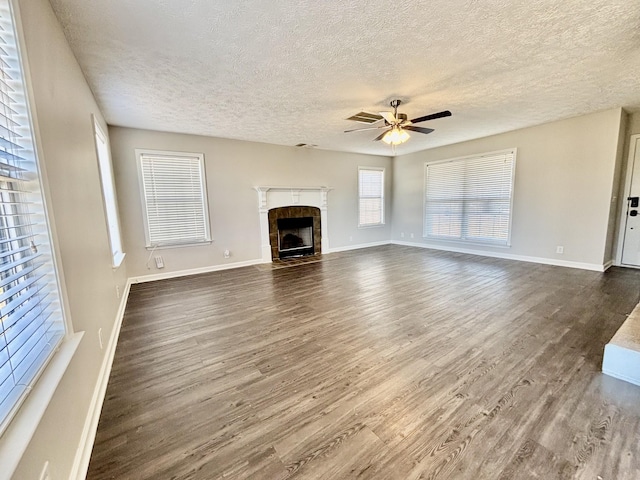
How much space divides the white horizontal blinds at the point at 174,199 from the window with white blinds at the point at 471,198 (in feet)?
17.7

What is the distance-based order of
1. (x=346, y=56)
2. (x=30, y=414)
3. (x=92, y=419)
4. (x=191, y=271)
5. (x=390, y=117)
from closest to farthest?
(x=30, y=414), (x=92, y=419), (x=346, y=56), (x=390, y=117), (x=191, y=271)

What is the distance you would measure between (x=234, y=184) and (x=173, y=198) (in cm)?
114

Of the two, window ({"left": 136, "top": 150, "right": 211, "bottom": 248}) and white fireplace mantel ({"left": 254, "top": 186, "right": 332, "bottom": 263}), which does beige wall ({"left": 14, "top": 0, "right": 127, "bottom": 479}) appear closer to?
window ({"left": 136, "top": 150, "right": 211, "bottom": 248})

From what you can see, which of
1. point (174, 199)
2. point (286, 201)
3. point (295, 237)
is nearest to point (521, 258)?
point (295, 237)

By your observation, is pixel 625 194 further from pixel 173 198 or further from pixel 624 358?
pixel 173 198

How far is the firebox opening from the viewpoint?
20.7 ft

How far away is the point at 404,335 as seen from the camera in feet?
8.58

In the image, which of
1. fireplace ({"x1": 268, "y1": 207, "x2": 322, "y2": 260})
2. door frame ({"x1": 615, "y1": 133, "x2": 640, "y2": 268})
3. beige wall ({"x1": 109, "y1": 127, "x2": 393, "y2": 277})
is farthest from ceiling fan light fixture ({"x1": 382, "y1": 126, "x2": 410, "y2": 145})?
door frame ({"x1": 615, "y1": 133, "x2": 640, "y2": 268})

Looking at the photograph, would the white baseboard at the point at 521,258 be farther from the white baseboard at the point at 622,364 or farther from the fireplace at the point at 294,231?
the white baseboard at the point at 622,364

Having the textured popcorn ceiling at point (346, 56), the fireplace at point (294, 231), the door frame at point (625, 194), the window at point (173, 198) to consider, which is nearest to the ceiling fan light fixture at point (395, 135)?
the textured popcorn ceiling at point (346, 56)

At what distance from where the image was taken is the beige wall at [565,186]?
436cm

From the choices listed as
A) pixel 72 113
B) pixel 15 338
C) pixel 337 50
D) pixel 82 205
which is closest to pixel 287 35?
pixel 337 50

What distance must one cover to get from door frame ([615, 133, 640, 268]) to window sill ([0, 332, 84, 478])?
286 inches

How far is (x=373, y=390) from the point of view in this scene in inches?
73.8
